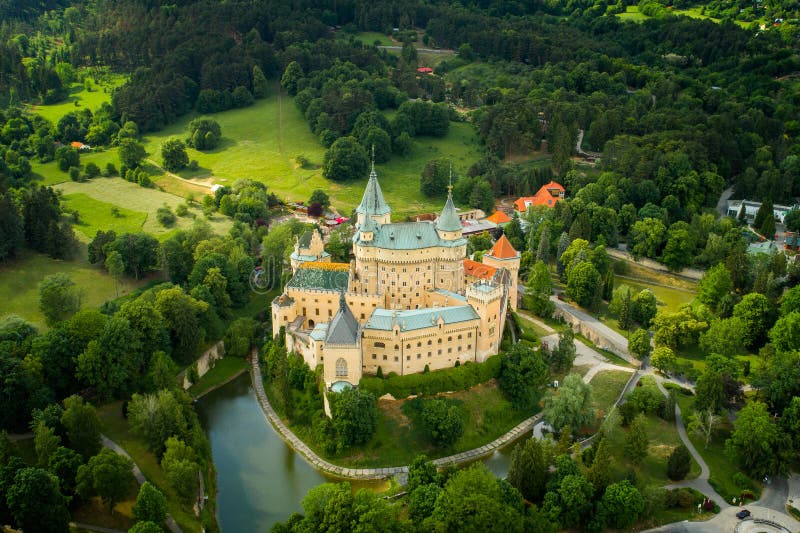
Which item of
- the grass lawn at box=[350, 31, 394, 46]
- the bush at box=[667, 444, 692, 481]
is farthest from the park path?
the grass lawn at box=[350, 31, 394, 46]

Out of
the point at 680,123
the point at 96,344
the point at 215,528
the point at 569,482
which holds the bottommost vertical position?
the point at 215,528

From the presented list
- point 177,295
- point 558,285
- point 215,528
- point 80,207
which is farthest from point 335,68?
point 215,528

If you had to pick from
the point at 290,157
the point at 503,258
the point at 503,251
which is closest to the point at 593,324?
the point at 503,258

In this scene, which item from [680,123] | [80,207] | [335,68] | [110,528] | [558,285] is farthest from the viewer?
[335,68]

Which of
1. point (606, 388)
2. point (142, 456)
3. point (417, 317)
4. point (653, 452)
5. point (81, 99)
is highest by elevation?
point (81, 99)

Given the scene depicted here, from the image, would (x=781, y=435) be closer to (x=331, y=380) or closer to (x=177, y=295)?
(x=331, y=380)

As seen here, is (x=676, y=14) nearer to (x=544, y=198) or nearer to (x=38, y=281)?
(x=544, y=198)
